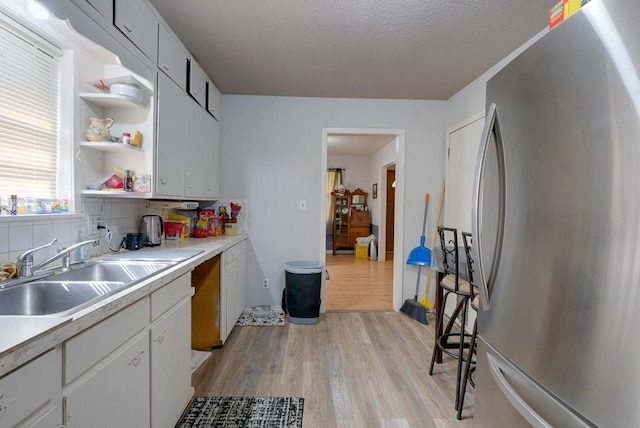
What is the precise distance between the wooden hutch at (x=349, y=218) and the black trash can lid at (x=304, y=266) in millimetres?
3970

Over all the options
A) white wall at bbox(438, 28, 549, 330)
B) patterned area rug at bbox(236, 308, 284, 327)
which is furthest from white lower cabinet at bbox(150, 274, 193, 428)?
white wall at bbox(438, 28, 549, 330)

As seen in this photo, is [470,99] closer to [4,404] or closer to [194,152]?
[194,152]

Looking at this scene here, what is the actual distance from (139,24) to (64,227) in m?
1.16

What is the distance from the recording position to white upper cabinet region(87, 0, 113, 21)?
134cm

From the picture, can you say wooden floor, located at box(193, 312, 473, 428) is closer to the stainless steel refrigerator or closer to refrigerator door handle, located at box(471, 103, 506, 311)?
the stainless steel refrigerator

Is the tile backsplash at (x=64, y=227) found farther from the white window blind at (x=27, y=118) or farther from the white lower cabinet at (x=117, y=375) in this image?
the white lower cabinet at (x=117, y=375)

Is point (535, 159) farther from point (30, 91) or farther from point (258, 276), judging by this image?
point (258, 276)

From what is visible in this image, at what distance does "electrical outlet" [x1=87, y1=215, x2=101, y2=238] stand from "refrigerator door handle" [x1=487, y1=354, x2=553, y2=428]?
209 cm

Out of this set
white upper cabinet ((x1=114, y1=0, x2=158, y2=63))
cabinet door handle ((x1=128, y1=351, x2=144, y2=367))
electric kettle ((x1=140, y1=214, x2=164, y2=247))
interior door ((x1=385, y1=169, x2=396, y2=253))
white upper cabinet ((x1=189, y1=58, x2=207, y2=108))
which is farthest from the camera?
interior door ((x1=385, y1=169, x2=396, y2=253))

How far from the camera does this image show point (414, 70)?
2562mm

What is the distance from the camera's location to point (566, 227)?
2.39 ft

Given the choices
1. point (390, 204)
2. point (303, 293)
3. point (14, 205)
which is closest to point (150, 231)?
point (14, 205)

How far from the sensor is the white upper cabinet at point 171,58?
1878 millimetres

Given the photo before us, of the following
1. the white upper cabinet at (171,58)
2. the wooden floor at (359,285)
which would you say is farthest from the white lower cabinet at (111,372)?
the wooden floor at (359,285)
